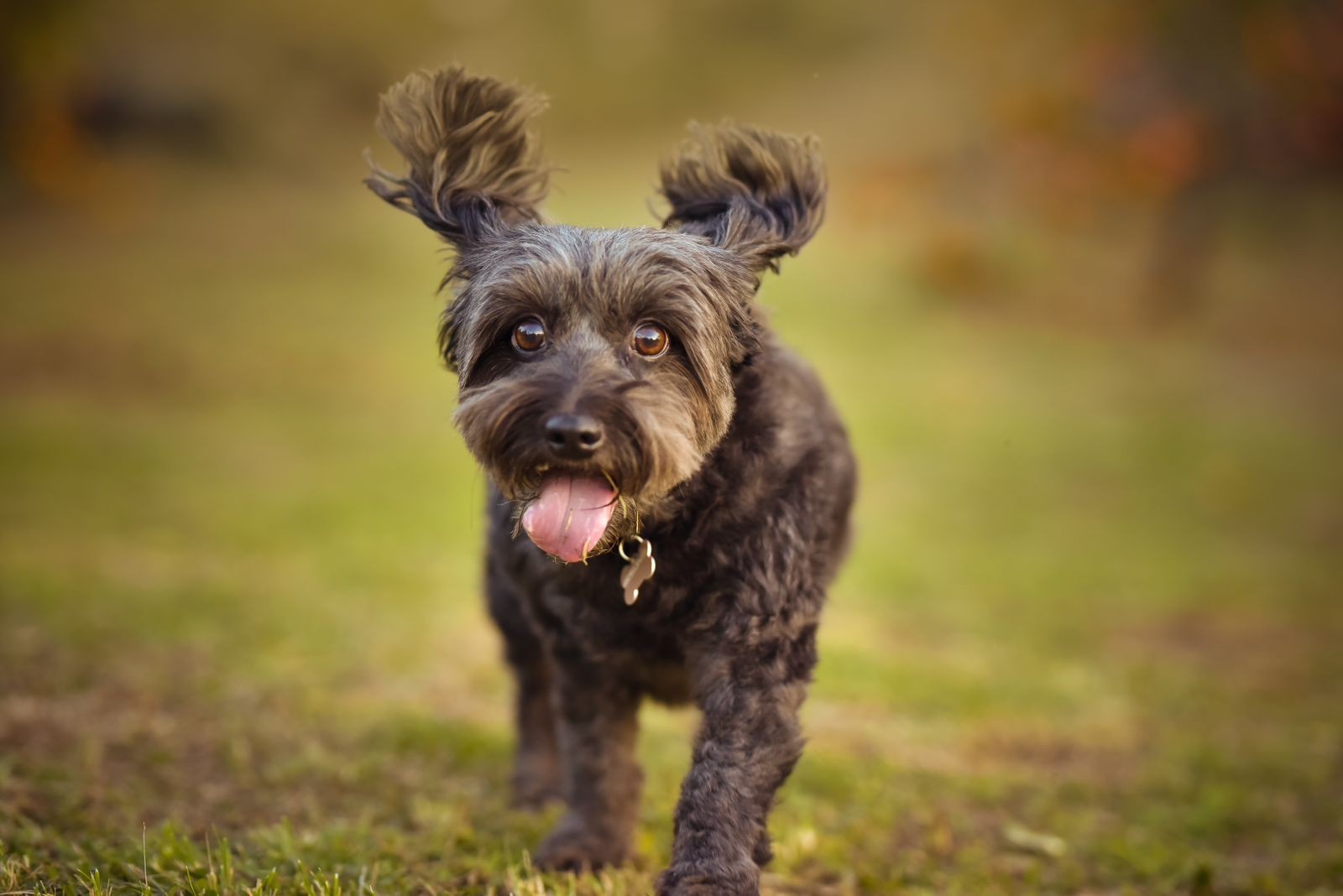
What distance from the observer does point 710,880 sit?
2.82 metres

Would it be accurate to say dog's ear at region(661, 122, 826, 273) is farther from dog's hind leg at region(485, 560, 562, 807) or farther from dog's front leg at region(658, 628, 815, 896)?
dog's hind leg at region(485, 560, 562, 807)

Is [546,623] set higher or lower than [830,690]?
lower

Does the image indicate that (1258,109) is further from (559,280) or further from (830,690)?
(559,280)

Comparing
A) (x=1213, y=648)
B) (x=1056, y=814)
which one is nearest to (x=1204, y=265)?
(x=1213, y=648)

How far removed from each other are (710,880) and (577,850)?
2.84ft

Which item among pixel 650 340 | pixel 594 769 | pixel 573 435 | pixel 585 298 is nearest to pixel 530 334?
pixel 585 298

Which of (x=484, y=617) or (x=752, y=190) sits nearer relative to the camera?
(x=752, y=190)

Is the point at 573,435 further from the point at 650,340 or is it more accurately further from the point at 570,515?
the point at 650,340

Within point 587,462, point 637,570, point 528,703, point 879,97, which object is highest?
point 879,97

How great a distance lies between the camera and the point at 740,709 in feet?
9.84

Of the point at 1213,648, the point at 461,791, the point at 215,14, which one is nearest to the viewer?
the point at 461,791

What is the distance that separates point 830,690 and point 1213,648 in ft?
11.5

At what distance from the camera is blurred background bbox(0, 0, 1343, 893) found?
13.6 feet

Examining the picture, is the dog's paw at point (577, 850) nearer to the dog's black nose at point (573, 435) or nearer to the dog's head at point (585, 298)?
the dog's head at point (585, 298)
